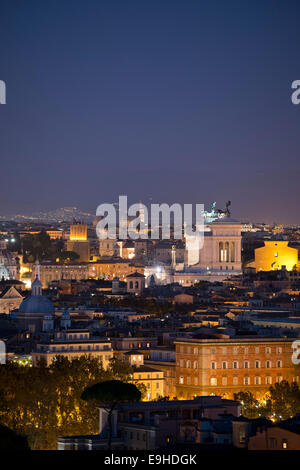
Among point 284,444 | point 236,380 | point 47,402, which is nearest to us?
point 284,444

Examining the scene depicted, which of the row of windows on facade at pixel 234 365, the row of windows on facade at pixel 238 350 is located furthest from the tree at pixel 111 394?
the row of windows on facade at pixel 238 350

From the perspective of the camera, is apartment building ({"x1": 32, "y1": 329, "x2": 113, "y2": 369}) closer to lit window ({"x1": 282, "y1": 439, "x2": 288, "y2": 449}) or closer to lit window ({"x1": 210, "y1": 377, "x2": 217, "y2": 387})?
lit window ({"x1": 210, "y1": 377, "x2": 217, "y2": 387})

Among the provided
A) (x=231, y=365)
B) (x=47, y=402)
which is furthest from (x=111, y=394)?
(x=231, y=365)

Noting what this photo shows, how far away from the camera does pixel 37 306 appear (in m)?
69.5

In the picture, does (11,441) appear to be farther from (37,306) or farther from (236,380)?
(37,306)

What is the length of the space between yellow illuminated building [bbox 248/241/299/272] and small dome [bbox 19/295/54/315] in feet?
149

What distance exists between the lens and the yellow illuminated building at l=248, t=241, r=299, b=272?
114m

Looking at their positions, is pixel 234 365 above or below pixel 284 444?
above

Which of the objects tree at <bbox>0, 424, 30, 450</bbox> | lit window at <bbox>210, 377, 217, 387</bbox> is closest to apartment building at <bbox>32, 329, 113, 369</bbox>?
lit window at <bbox>210, 377, 217, 387</bbox>

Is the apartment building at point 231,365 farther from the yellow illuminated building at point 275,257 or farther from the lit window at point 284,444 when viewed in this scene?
the yellow illuminated building at point 275,257

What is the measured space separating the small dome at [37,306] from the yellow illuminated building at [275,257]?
45474mm

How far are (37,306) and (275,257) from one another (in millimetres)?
47033

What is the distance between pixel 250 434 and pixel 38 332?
27.3 meters
